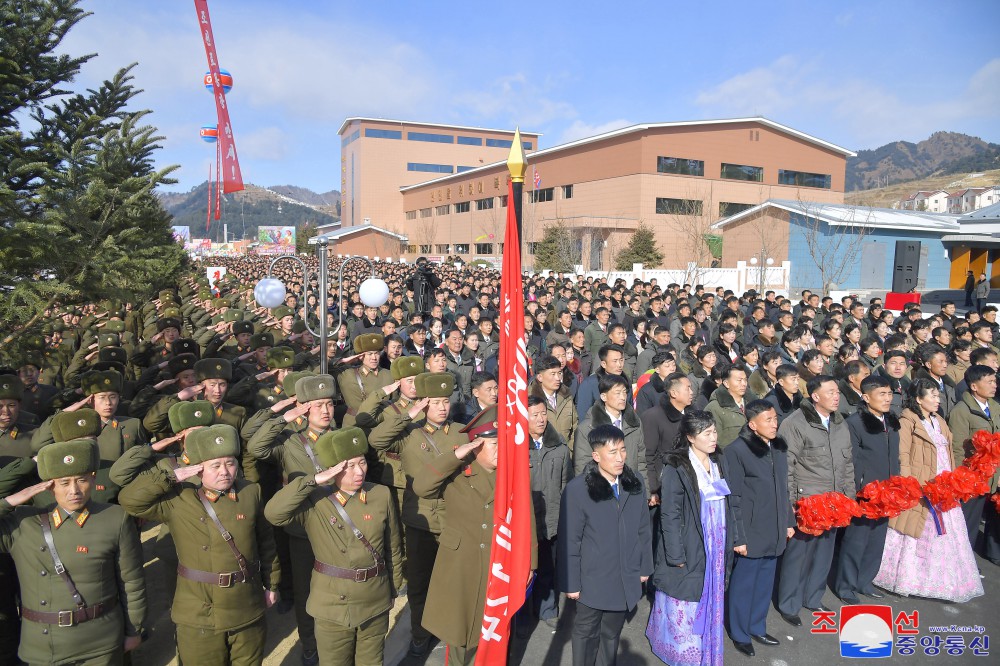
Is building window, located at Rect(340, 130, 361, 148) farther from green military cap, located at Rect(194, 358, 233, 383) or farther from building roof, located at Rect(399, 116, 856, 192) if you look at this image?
green military cap, located at Rect(194, 358, 233, 383)

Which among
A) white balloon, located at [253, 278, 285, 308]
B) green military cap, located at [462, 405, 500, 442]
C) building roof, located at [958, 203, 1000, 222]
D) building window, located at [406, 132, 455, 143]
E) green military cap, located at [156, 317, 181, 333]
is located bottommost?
green military cap, located at [462, 405, 500, 442]

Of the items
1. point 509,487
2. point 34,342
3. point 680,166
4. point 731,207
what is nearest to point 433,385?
point 509,487

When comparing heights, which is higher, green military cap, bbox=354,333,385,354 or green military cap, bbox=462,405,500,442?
green military cap, bbox=354,333,385,354

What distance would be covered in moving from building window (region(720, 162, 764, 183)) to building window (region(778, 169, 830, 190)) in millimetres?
1930

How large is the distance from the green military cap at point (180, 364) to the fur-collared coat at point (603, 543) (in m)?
4.32

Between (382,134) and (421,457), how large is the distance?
2928 inches

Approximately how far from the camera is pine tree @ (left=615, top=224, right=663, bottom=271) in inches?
1383

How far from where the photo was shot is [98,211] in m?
4.51

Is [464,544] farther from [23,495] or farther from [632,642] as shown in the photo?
[23,495]

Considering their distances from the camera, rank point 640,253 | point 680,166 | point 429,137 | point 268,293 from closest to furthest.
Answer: point 268,293 → point 640,253 → point 680,166 → point 429,137

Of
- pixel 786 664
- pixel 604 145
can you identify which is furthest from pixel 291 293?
pixel 604 145

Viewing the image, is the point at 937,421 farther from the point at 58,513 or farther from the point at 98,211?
the point at 98,211

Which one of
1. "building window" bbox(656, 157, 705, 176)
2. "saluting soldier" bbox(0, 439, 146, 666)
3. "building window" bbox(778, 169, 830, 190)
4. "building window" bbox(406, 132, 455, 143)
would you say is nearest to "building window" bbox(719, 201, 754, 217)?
"building window" bbox(656, 157, 705, 176)

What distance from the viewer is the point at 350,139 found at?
77.2 metres
